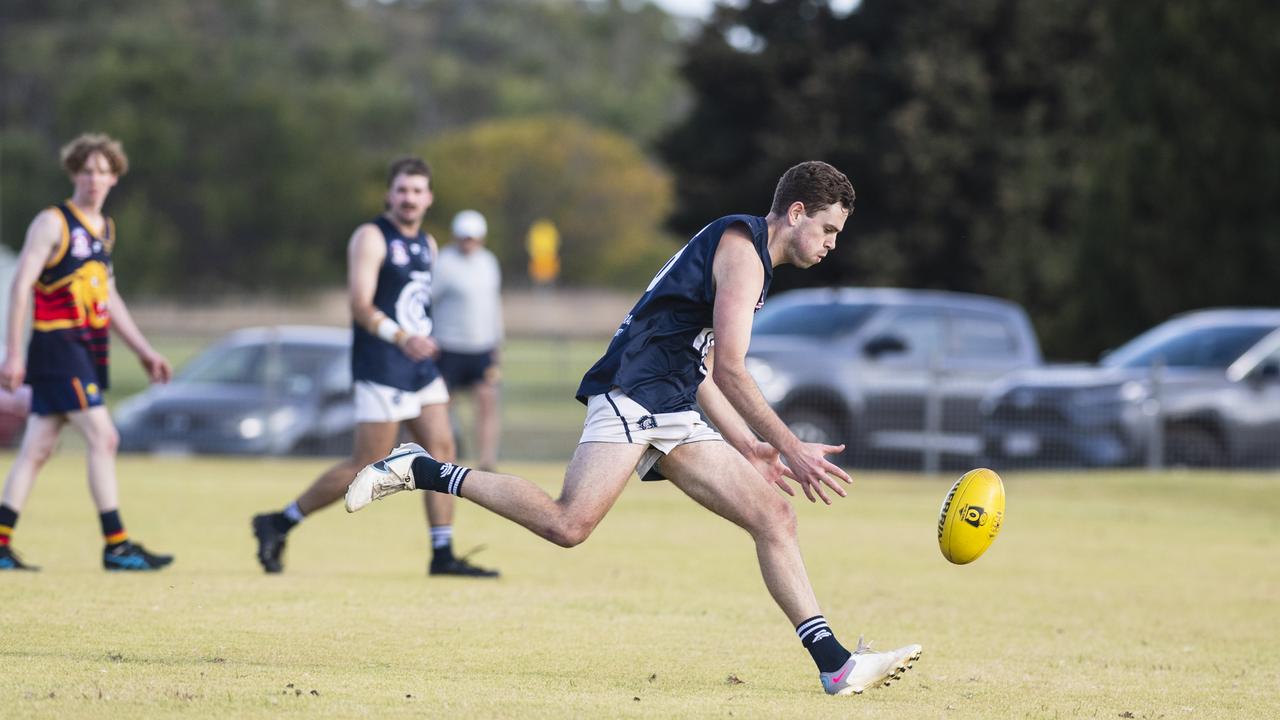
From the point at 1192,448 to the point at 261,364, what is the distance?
10.1 metres

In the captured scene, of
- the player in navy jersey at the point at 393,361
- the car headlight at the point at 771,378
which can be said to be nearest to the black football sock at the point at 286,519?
the player in navy jersey at the point at 393,361

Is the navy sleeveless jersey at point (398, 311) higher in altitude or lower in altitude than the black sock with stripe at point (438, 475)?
higher

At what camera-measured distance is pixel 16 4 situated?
83.4 metres

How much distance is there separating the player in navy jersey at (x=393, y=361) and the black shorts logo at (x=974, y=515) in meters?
3.26

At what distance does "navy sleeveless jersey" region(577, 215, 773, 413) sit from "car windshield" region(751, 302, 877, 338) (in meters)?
13.1

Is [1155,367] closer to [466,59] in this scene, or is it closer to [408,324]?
[408,324]

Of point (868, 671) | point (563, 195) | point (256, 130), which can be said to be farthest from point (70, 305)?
point (563, 195)

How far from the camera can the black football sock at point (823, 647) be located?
21.3 ft

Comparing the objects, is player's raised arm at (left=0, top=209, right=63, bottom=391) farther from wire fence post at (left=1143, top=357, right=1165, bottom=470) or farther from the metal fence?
wire fence post at (left=1143, top=357, right=1165, bottom=470)

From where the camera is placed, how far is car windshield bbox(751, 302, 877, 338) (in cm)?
1983

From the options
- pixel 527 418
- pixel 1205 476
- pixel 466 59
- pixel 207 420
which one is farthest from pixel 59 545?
pixel 466 59

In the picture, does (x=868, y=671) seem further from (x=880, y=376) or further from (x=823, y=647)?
(x=880, y=376)

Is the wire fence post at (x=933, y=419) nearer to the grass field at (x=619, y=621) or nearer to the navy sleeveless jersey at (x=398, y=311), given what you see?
the grass field at (x=619, y=621)

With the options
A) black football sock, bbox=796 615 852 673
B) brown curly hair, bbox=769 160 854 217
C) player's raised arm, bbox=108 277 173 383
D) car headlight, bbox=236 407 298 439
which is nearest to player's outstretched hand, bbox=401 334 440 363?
player's raised arm, bbox=108 277 173 383
